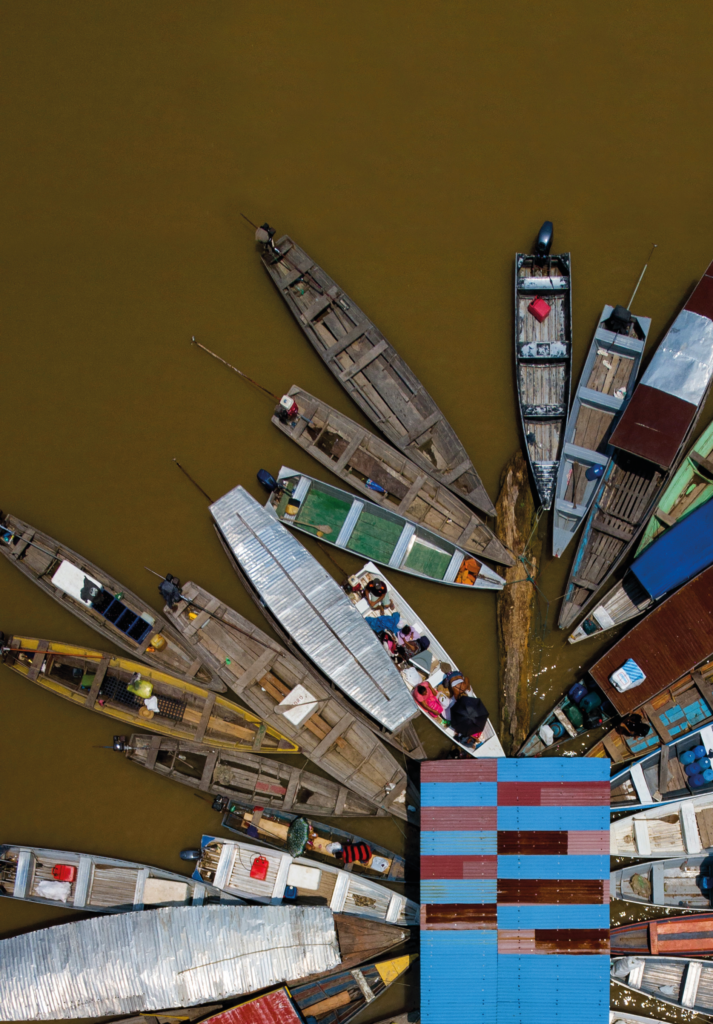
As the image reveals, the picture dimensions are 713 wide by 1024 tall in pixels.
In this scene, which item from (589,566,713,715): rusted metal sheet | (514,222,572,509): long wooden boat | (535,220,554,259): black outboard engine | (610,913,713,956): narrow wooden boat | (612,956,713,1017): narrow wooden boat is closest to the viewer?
(612,956,713,1017): narrow wooden boat

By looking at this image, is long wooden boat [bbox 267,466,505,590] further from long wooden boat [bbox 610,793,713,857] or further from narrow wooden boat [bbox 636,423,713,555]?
long wooden boat [bbox 610,793,713,857]

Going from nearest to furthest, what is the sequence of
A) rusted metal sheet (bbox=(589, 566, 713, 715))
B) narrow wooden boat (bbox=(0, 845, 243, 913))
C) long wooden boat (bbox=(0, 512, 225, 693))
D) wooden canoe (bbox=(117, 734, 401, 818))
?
rusted metal sheet (bbox=(589, 566, 713, 715)) < narrow wooden boat (bbox=(0, 845, 243, 913)) < wooden canoe (bbox=(117, 734, 401, 818)) < long wooden boat (bbox=(0, 512, 225, 693))

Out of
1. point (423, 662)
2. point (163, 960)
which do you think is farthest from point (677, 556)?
point (163, 960)

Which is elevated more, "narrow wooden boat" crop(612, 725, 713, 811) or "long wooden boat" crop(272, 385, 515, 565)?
"long wooden boat" crop(272, 385, 515, 565)

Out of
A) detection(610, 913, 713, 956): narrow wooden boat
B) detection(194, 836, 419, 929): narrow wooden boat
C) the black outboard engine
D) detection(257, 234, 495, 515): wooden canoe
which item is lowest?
detection(610, 913, 713, 956): narrow wooden boat

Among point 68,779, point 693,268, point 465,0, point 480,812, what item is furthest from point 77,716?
point 465,0

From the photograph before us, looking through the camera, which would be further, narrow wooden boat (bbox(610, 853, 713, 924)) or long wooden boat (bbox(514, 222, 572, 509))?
long wooden boat (bbox(514, 222, 572, 509))

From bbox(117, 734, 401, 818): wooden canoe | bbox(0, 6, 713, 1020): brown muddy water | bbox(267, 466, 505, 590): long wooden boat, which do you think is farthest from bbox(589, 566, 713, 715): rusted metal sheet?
bbox(117, 734, 401, 818): wooden canoe

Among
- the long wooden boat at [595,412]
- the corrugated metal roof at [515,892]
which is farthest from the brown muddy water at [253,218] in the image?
the corrugated metal roof at [515,892]
